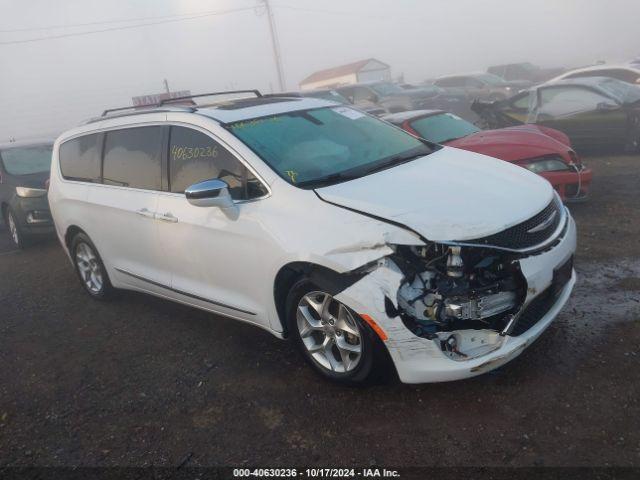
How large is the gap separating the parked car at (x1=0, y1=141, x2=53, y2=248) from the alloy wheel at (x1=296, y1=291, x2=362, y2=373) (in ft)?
20.4

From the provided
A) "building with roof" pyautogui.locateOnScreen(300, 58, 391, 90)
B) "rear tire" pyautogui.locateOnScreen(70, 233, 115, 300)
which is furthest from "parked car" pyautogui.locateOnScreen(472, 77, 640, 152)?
"building with roof" pyautogui.locateOnScreen(300, 58, 391, 90)

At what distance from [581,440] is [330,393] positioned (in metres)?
1.42

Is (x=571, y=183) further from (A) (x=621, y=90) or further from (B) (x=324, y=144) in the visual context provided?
(A) (x=621, y=90)

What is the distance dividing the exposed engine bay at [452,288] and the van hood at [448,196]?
12cm

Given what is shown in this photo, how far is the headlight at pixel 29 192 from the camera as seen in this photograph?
8138 millimetres

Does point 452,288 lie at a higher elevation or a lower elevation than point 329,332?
higher

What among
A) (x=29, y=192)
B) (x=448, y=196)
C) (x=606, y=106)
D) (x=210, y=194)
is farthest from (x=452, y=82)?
(x=210, y=194)

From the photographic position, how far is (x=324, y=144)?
13.0ft

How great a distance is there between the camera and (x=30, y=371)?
429 centimetres

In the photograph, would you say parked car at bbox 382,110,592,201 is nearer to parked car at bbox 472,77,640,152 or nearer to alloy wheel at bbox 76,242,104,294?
parked car at bbox 472,77,640,152

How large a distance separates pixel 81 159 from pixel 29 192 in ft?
11.6

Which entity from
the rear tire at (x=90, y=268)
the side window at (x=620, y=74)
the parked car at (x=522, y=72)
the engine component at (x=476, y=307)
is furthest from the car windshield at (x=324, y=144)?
the parked car at (x=522, y=72)

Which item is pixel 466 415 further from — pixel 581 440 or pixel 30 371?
pixel 30 371

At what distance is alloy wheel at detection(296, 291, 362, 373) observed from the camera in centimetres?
321
